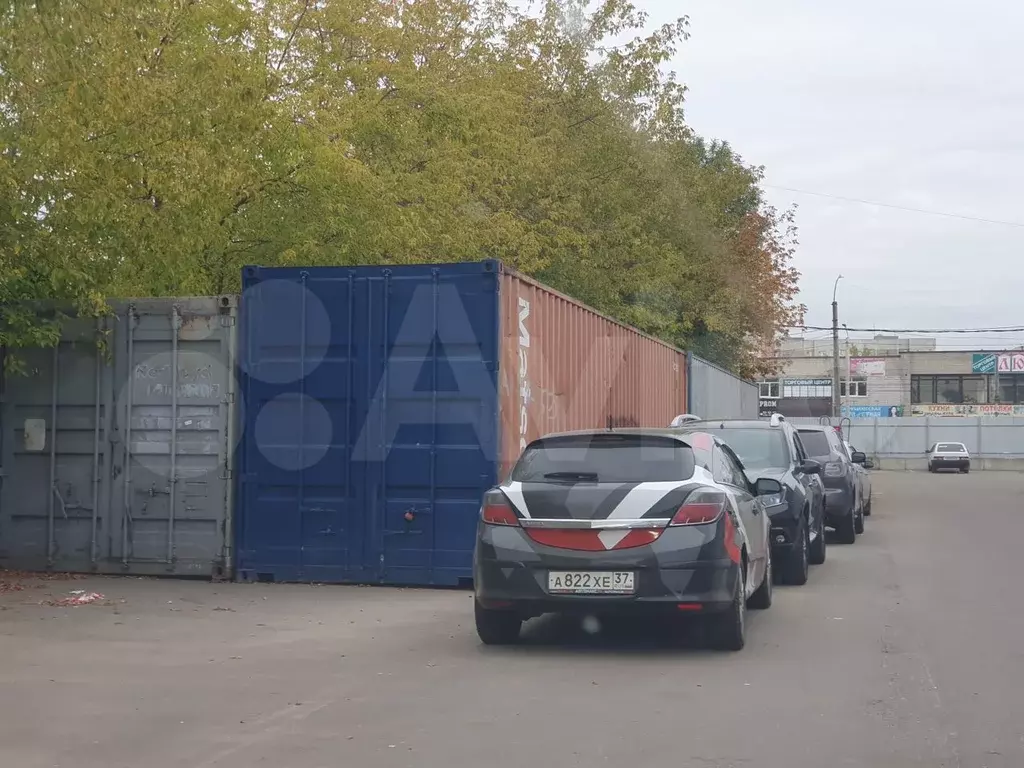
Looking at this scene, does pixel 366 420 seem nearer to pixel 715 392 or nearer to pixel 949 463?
pixel 715 392

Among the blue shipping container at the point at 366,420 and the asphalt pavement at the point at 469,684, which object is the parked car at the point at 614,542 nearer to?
the asphalt pavement at the point at 469,684

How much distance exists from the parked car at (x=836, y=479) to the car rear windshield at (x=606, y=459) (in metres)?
9.34

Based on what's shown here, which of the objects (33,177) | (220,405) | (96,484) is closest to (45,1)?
(33,177)

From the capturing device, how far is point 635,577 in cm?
845

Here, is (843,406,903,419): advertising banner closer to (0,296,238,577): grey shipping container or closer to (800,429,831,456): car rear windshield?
(800,429,831,456): car rear windshield

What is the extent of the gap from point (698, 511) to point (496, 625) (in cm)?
165

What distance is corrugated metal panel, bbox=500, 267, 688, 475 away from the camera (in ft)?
40.4

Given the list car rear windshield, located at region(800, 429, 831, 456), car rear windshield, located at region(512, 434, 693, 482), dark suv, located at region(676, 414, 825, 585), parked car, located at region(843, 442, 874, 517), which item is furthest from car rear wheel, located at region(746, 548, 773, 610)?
parked car, located at region(843, 442, 874, 517)

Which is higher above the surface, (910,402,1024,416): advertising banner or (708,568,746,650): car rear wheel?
(910,402,1024,416): advertising banner

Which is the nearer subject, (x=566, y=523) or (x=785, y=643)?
(x=566, y=523)

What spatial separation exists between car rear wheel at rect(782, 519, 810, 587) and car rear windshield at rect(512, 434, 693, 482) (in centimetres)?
455

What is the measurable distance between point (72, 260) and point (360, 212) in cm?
426

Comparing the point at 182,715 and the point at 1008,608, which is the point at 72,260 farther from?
the point at 1008,608

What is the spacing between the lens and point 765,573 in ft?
36.0
